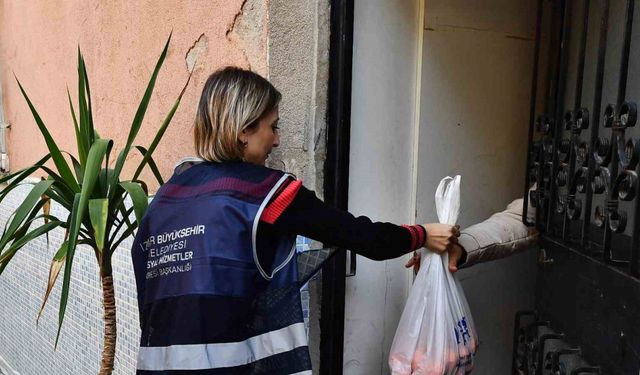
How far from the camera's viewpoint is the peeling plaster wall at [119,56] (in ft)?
7.61

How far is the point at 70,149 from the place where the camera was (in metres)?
3.76

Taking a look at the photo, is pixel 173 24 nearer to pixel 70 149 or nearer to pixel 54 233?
pixel 70 149

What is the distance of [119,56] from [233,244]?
197 cm

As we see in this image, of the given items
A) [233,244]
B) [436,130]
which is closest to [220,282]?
[233,244]

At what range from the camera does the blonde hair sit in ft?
5.38

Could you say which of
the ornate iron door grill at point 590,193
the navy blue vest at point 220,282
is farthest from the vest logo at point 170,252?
the ornate iron door grill at point 590,193

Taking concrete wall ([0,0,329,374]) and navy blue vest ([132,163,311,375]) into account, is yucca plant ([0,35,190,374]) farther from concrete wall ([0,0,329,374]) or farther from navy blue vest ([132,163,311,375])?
concrete wall ([0,0,329,374])

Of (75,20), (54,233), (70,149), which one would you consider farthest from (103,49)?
(54,233)

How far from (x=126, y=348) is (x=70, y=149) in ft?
4.90

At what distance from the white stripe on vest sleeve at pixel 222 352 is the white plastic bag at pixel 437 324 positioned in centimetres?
43

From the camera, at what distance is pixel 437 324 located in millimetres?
1851

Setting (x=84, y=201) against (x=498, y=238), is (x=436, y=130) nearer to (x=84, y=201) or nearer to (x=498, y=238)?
(x=498, y=238)

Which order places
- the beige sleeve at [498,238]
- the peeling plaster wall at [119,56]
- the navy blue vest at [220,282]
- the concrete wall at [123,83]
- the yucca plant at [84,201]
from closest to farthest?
the navy blue vest at [220,282]
the yucca plant at [84,201]
the beige sleeve at [498,238]
the concrete wall at [123,83]
the peeling plaster wall at [119,56]

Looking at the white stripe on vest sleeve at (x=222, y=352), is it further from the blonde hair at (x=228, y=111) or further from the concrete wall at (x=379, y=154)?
the concrete wall at (x=379, y=154)
